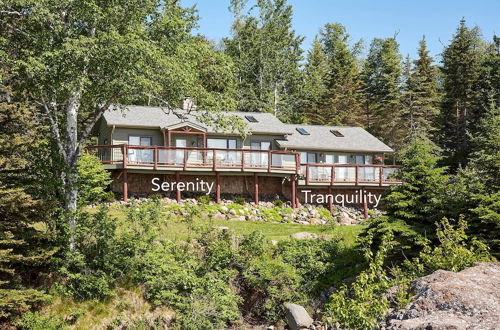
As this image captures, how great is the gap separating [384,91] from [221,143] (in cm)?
2780

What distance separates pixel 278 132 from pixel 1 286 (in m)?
19.3

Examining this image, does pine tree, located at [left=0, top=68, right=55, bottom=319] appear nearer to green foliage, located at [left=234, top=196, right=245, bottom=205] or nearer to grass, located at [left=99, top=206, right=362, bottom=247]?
grass, located at [left=99, top=206, right=362, bottom=247]

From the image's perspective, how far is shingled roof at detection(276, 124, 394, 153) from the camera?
3144 cm

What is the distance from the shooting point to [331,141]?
32.8 meters

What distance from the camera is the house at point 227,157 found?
2619 centimetres

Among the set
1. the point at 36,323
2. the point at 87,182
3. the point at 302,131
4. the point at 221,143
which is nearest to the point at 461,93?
the point at 302,131

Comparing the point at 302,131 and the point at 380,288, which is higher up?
the point at 302,131

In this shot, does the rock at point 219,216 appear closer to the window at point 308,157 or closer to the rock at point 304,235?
the rock at point 304,235

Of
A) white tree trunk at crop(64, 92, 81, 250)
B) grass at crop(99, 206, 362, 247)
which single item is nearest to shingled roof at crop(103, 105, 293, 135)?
grass at crop(99, 206, 362, 247)

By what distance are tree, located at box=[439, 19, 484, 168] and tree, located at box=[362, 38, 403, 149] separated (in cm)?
502

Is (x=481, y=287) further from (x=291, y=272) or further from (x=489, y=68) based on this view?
(x=489, y=68)

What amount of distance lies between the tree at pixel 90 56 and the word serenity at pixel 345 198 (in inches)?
587

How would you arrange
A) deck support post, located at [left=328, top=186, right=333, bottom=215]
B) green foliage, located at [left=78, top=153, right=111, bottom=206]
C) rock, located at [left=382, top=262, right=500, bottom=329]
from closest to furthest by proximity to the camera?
rock, located at [left=382, top=262, right=500, bottom=329]
green foliage, located at [left=78, top=153, right=111, bottom=206]
deck support post, located at [left=328, top=186, right=333, bottom=215]

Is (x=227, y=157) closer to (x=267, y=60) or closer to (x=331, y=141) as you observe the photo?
(x=331, y=141)
